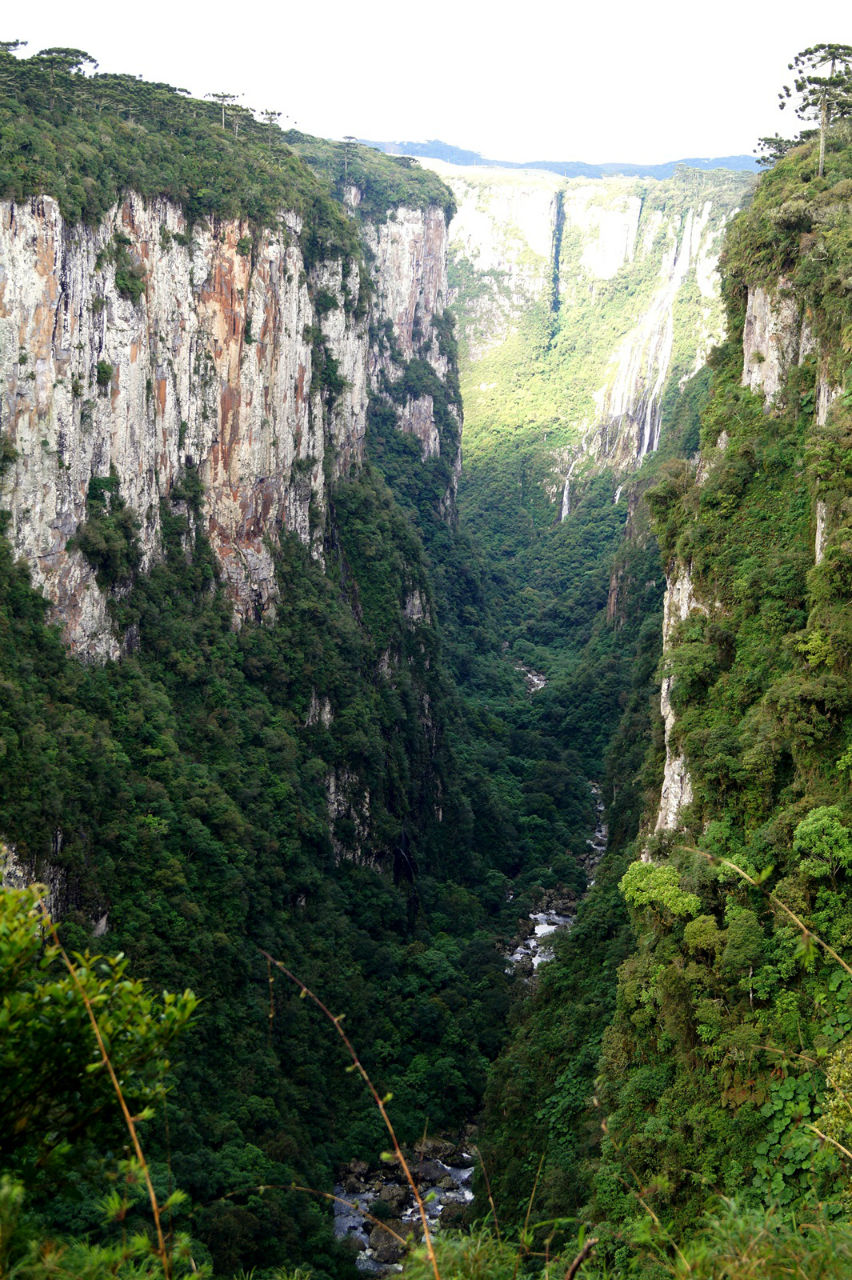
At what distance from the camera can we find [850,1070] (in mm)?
14852

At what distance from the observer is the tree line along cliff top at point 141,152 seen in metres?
34.1

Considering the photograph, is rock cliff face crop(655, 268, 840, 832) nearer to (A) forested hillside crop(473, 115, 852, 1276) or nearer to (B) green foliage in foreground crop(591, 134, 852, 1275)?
(A) forested hillside crop(473, 115, 852, 1276)

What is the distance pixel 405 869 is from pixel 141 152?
31.1m

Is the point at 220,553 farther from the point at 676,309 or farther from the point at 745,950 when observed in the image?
the point at 676,309

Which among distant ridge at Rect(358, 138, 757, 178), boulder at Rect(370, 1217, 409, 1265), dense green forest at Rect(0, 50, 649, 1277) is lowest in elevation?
boulder at Rect(370, 1217, 409, 1265)

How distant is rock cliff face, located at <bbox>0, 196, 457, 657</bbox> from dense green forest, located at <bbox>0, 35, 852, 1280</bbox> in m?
1.17

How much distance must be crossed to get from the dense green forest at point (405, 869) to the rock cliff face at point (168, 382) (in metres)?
1.17

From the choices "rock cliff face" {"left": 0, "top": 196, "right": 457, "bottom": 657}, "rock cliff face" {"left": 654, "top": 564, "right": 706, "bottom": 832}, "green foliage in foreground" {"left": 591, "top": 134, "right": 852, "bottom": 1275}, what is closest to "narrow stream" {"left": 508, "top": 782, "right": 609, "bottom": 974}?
"rock cliff face" {"left": 654, "top": 564, "right": 706, "bottom": 832}

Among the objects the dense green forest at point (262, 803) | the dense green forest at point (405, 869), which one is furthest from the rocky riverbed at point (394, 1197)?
the dense green forest at point (405, 869)

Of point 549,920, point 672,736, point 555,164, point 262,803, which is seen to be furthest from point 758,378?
point 555,164

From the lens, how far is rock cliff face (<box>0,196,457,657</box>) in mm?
33062

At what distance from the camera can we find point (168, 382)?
135 ft

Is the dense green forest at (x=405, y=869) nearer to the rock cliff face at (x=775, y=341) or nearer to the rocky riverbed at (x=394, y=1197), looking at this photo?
the rock cliff face at (x=775, y=341)

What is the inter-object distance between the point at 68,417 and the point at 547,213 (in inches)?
4226
